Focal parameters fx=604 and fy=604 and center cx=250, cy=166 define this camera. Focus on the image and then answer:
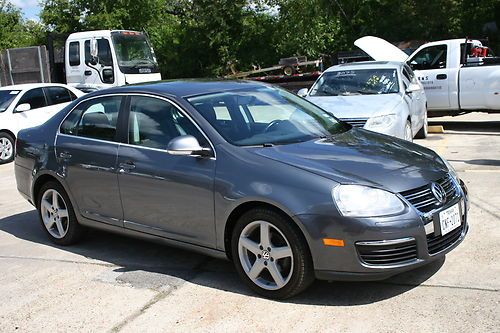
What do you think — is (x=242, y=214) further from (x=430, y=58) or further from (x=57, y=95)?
(x=430, y=58)

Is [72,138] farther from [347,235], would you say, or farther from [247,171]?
[347,235]

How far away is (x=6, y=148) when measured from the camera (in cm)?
1227

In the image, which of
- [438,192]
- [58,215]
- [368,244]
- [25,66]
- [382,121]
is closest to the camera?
[368,244]

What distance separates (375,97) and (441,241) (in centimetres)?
568

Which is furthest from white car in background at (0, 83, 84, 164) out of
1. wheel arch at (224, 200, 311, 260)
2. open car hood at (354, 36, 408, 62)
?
wheel arch at (224, 200, 311, 260)

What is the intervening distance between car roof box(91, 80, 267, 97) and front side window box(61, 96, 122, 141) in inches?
4.6

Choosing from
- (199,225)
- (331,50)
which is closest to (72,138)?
(199,225)

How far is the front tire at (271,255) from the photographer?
4129 millimetres

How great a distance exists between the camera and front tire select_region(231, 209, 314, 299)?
163 inches

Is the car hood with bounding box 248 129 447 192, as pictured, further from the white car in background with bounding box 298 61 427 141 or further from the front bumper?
the white car in background with bounding box 298 61 427 141

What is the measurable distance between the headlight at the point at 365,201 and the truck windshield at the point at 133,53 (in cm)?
1431

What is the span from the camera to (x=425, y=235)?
407 cm

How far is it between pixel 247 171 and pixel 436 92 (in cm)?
980

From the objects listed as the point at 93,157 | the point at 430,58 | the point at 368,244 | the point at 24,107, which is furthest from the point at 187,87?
the point at 430,58
